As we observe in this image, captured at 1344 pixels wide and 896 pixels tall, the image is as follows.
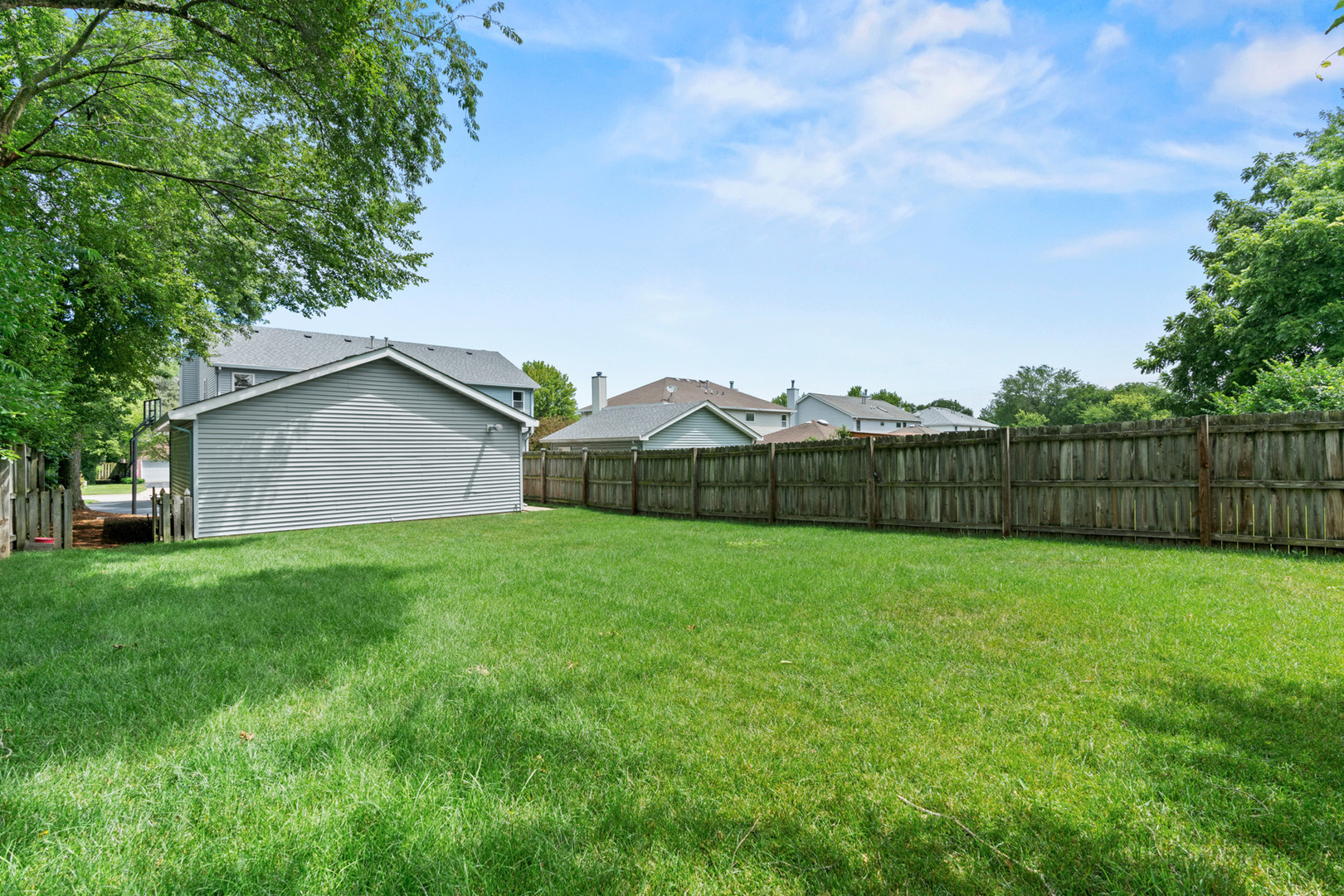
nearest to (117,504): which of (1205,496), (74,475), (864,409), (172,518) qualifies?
(74,475)

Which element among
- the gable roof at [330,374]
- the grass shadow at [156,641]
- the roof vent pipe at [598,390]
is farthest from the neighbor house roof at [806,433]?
the grass shadow at [156,641]

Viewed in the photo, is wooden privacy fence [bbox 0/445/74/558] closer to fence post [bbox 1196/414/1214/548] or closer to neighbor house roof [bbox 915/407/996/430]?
fence post [bbox 1196/414/1214/548]

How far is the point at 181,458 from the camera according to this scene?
14.5 metres

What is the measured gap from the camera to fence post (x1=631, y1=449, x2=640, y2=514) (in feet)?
53.0

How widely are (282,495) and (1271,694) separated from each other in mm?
15480

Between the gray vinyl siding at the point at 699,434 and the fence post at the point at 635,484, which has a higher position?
the gray vinyl siding at the point at 699,434

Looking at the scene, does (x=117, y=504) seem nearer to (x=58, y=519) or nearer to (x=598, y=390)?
(x=58, y=519)

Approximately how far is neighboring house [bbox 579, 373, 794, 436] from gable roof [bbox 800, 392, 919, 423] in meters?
4.37

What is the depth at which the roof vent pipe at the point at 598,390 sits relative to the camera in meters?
35.2

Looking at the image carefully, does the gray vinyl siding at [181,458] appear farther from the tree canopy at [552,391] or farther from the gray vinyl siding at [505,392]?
the tree canopy at [552,391]

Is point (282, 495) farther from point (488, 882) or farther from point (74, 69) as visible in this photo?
point (488, 882)

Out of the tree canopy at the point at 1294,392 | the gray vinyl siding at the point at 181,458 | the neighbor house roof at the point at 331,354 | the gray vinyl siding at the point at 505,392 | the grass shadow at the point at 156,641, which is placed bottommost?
the grass shadow at the point at 156,641

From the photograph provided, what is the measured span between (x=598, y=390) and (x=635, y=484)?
66.3ft

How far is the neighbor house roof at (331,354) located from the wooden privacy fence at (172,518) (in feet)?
36.3
